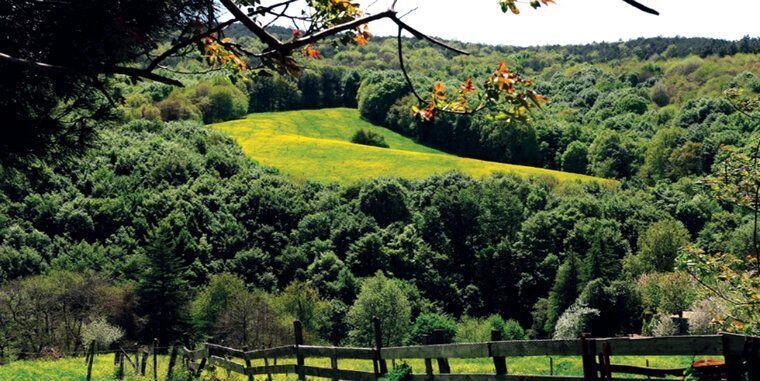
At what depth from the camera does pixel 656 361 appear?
24.1m

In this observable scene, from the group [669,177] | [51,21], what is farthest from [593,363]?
[669,177]

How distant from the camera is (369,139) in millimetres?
133875

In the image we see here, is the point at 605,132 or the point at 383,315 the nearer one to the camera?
the point at 383,315

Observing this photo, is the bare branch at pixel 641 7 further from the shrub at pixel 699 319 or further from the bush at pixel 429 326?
the bush at pixel 429 326

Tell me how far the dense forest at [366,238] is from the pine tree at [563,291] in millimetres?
165

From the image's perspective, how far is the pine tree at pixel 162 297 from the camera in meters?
59.2

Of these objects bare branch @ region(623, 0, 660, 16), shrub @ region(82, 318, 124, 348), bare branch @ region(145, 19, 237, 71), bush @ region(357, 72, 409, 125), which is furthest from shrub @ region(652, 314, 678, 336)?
bush @ region(357, 72, 409, 125)

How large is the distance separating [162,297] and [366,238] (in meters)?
34.4

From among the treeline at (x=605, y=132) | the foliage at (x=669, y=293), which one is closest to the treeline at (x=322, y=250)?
the foliage at (x=669, y=293)

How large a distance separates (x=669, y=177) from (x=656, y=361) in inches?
3731

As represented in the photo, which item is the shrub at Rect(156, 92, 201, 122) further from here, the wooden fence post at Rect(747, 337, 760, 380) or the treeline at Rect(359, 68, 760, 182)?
the wooden fence post at Rect(747, 337, 760, 380)

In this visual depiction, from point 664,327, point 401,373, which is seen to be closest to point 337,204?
point 664,327

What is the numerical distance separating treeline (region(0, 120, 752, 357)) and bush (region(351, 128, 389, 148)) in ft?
79.9

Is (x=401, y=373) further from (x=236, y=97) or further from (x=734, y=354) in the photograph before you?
(x=236, y=97)
